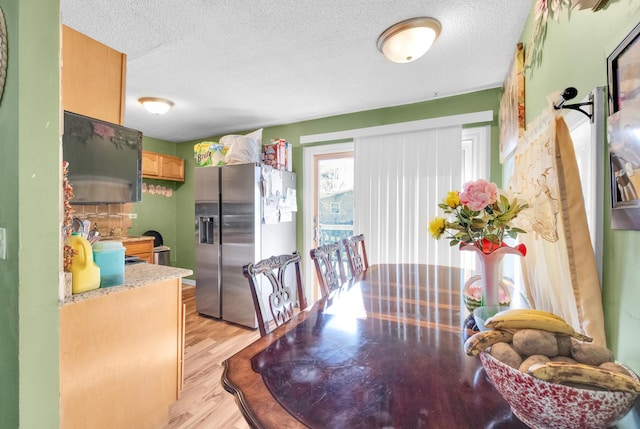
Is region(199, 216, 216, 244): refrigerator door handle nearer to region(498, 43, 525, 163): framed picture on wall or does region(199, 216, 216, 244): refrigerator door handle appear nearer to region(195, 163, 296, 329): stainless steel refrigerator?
region(195, 163, 296, 329): stainless steel refrigerator

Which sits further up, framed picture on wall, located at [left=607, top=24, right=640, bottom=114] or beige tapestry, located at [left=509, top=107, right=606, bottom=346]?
framed picture on wall, located at [left=607, top=24, right=640, bottom=114]

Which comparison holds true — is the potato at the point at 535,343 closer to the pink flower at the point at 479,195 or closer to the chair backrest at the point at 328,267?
the pink flower at the point at 479,195

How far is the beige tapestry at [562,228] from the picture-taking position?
2.81 feet

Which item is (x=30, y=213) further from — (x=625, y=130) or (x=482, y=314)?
(x=625, y=130)

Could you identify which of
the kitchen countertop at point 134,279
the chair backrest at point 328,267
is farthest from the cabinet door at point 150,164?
the chair backrest at point 328,267

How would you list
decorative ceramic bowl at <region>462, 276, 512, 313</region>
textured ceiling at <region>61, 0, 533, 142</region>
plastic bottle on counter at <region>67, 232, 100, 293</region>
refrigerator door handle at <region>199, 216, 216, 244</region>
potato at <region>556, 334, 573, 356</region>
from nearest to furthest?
potato at <region>556, 334, 573, 356</region> < decorative ceramic bowl at <region>462, 276, 512, 313</region> < plastic bottle on counter at <region>67, 232, 100, 293</region> < textured ceiling at <region>61, 0, 533, 142</region> < refrigerator door handle at <region>199, 216, 216, 244</region>

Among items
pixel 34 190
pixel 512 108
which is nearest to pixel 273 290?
pixel 34 190

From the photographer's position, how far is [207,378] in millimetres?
2064

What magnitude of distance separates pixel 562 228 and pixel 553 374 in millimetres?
635

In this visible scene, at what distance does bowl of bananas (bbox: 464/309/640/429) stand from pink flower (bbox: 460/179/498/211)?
40 cm

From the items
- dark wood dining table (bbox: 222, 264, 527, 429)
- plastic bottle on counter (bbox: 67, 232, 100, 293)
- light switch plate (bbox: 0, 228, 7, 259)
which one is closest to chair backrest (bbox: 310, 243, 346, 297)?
dark wood dining table (bbox: 222, 264, 527, 429)

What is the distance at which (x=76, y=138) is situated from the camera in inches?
62.3

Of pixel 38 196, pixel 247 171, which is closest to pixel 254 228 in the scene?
pixel 247 171

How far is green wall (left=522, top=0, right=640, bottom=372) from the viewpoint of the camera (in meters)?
0.71
